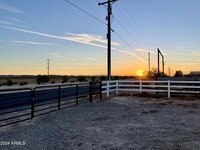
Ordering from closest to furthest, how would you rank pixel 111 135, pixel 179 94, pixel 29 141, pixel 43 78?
1. pixel 29 141
2. pixel 111 135
3. pixel 179 94
4. pixel 43 78

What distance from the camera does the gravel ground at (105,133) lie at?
208 inches

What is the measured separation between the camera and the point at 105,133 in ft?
20.9

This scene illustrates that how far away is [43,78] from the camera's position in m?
56.4

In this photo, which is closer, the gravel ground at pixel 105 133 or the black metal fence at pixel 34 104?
the gravel ground at pixel 105 133

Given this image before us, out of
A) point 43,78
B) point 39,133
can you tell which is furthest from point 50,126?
point 43,78

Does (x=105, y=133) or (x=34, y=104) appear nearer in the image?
Result: (x=105, y=133)

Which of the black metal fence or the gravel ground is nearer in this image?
the gravel ground

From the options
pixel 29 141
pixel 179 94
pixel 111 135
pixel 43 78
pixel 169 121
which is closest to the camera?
pixel 29 141

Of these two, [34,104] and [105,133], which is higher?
[34,104]

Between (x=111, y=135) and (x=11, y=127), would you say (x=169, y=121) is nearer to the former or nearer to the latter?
(x=111, y=135)

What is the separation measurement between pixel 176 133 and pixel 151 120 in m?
1.81

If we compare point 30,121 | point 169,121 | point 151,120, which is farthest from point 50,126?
point 169,121

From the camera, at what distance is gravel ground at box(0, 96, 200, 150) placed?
17.4ft

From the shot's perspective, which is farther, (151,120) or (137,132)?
(151,120)
